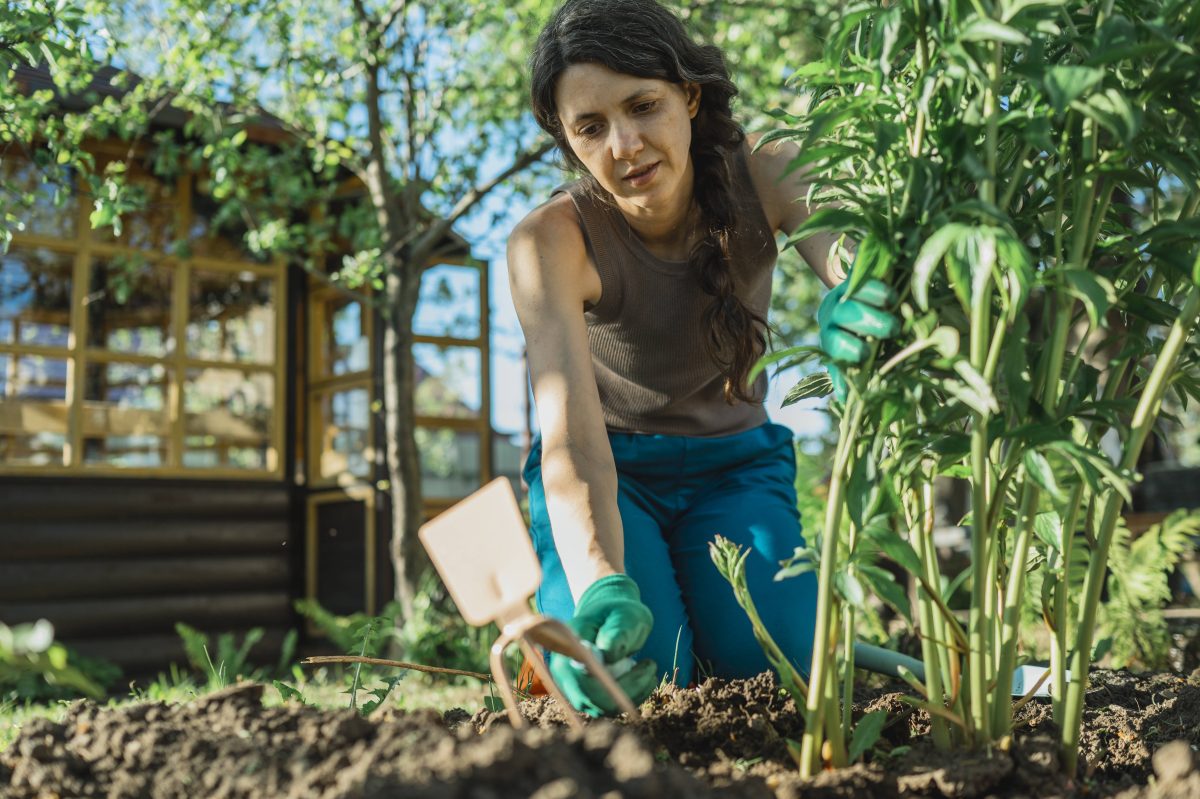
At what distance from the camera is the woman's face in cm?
193

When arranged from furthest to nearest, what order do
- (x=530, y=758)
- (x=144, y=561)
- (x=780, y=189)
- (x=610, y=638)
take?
(x=144, y=561), (x=780, y=189), (x=610, y=638), (x=530, y=758)

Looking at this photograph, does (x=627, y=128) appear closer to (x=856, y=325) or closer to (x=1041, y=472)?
(x=856, y=325)

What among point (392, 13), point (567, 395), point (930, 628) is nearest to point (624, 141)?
point (567, 395)

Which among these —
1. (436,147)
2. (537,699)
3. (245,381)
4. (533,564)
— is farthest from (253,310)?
(533,564)

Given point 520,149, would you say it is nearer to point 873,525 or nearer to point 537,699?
point 537,699

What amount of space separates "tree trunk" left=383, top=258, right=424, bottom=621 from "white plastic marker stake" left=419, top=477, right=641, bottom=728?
4.30 metres

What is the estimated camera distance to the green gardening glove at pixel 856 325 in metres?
1.20

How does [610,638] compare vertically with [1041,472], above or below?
below

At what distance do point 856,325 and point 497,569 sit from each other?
0.47m

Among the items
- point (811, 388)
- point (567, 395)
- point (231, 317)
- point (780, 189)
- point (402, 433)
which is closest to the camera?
point (811, 388)

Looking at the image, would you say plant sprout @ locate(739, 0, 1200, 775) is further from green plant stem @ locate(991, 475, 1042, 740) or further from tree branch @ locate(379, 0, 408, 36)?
tree branch @ locate(379, 0, 408, 36)

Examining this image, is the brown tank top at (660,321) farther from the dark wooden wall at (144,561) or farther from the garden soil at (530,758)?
the dark wooden wall at (144,561)

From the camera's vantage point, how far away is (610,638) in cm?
138

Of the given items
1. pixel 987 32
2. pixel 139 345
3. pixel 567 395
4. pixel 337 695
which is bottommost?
pixel 337 695
